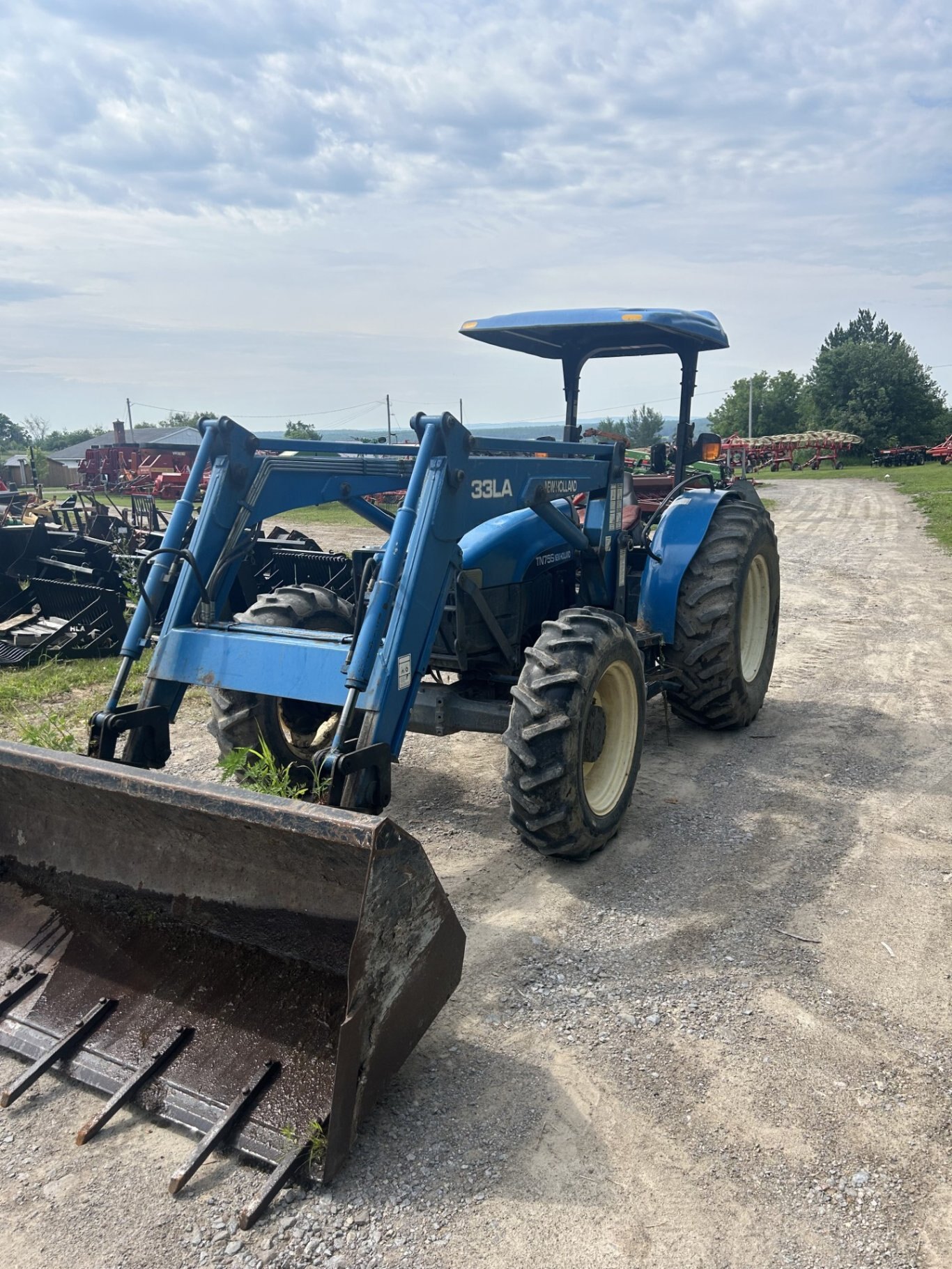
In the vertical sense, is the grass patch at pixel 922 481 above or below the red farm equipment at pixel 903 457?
below

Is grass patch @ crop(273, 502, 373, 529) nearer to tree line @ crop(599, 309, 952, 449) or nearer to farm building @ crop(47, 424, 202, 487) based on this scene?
farm building @ crop(47, 424, 202, 487)

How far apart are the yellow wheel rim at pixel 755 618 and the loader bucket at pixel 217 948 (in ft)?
13.9

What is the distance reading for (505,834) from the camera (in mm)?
4762

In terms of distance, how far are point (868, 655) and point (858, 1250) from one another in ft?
21.9

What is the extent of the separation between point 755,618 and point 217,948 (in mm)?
4740

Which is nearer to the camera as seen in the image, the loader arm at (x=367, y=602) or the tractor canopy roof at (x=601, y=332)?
the loader arm at (x=367, y=602)

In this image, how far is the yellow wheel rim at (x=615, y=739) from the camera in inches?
183

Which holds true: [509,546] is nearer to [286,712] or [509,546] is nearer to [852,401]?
[286,712]

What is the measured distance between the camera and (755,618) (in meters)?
6.82

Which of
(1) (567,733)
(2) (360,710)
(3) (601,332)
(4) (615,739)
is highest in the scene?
(3) (601,332)

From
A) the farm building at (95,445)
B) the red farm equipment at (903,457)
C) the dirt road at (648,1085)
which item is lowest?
the dirt road at (648,1085)

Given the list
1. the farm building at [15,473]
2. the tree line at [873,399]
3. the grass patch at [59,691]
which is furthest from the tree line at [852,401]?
the grass patch at [59,691]

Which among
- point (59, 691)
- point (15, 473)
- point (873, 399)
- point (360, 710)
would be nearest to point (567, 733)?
point (360, 710)

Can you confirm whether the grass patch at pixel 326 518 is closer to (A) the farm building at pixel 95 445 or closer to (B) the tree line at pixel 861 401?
→ (A) the farm building at pixel 95 445
